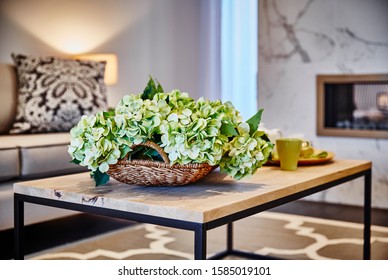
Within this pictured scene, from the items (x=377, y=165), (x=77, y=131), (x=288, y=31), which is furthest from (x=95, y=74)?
(x=77, y=131)

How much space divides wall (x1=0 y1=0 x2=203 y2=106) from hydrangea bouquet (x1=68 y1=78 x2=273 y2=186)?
246 cm

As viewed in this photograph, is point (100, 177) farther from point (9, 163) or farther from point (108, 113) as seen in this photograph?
point (9, 163)

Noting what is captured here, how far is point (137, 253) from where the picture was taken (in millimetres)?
2529

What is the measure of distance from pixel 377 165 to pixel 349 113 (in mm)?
390

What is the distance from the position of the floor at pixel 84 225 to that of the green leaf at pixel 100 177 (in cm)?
105

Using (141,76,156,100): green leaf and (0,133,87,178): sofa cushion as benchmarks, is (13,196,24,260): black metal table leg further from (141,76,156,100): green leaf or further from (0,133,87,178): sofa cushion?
(0,133,87,178): sofa cushion

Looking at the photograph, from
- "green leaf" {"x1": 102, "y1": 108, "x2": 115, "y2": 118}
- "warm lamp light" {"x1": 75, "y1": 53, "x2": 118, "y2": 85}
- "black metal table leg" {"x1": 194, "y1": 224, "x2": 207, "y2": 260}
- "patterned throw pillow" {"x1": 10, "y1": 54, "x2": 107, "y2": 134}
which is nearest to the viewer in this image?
"black metal table leg" {"x1": 194, "y1": 224, "x2": 207, "y2": 260}

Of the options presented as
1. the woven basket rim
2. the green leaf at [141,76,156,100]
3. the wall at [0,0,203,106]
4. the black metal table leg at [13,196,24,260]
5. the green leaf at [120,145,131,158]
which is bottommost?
the black metal table leg at [13,196,24,260]

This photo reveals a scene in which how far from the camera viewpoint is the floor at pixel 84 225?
8.76 feet

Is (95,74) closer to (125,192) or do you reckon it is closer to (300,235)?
(300,235)

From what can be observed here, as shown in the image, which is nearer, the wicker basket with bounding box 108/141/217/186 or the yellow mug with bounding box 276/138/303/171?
the wicker basket with bounding box 108/141/217/186

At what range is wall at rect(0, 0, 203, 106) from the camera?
3867 mm

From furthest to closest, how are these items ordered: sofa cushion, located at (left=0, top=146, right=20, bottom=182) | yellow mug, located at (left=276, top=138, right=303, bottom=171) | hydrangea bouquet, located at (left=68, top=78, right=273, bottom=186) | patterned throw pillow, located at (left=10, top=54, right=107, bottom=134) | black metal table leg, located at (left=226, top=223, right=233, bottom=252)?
patterned throw pillow, located at (left=10, top=54, right=107, bottom=134)
sofa cushion, located at (left=0, top=146, right=20, bottom=182)
black metal table leg, located at (left=226, top=223, right=233, bottom=252)
yellow mug, located at (left=276, top=138, right=303, bottom=171)
hydrangea bouquet, located at (left=68, top=78, right=273, bottom=186)

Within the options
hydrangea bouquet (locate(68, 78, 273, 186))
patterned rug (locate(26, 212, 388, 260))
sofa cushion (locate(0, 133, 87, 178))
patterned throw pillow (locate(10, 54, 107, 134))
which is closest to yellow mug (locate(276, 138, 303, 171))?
hydrangea bouquet (locate(68, 78, 273, 186))
